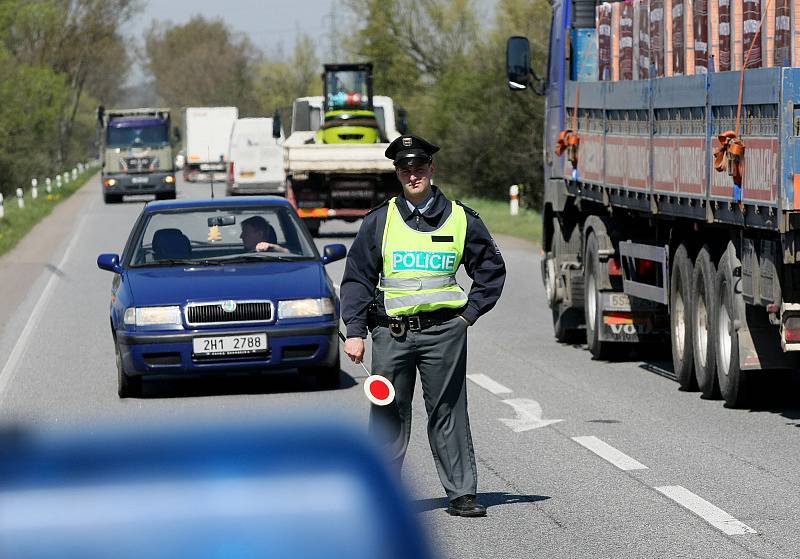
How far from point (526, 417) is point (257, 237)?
3.13m

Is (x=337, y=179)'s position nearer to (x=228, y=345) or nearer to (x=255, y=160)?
(x=255, y=160)

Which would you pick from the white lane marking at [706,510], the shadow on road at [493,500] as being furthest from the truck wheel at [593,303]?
the shadow on road at [493,500]

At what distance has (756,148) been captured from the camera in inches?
376

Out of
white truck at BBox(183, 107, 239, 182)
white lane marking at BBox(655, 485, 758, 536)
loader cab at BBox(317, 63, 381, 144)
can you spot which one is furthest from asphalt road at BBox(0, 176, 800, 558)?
white truck at BBox(183, 107, 239, 182)

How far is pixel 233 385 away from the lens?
41.4ft

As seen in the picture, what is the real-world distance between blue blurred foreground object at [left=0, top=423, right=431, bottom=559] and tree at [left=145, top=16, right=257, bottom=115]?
126 metres

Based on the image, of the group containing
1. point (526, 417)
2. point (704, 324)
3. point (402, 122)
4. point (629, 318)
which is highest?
point (402, 122)

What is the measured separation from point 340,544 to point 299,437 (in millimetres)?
200

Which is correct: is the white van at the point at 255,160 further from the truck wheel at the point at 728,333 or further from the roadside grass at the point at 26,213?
the truck wheel at the point at 728,333

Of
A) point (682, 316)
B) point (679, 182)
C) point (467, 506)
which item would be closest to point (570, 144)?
point (682, 316)

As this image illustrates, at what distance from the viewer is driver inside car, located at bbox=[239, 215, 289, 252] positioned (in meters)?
12.7

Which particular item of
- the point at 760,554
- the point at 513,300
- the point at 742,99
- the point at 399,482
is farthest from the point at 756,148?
the point at 513,300

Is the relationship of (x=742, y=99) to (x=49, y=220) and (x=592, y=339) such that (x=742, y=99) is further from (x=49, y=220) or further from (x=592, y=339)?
(x=49, y=220)

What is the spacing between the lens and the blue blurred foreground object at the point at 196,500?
2164 mm
